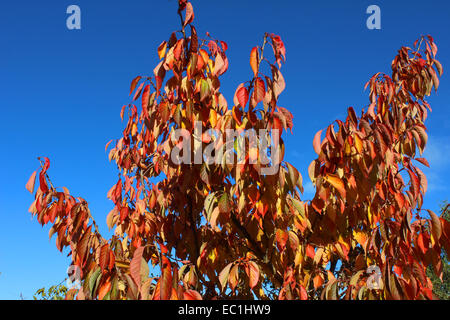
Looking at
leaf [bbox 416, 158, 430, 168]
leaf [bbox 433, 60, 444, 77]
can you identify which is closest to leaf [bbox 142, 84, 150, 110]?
leaf [bbox 416, 158, 430, 168]

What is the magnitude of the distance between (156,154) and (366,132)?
1.62 metres

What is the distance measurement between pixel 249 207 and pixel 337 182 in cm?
51

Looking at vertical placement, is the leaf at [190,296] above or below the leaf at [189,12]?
below

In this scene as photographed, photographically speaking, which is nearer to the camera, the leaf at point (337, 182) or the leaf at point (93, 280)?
the leaf at point (93, 280)

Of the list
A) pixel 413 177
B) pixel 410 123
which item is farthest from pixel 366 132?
pixel 410 123

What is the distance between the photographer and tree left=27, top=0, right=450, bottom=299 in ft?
6.11

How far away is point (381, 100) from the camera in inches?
106

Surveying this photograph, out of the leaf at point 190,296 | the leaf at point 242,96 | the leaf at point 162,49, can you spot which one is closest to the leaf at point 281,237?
the leaf at point 190,296

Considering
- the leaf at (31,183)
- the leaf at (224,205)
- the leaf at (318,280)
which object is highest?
the leaf at (31,183)

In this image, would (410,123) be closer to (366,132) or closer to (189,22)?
(366,132)

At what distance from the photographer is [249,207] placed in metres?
2.35

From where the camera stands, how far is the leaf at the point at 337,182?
217 cm

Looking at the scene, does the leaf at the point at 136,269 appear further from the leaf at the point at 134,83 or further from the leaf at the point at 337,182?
the leaf at the point at 134,83

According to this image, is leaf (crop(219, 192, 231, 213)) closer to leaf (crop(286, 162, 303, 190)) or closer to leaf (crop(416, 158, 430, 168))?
leaf (crop(286, 162, 303, 190))
